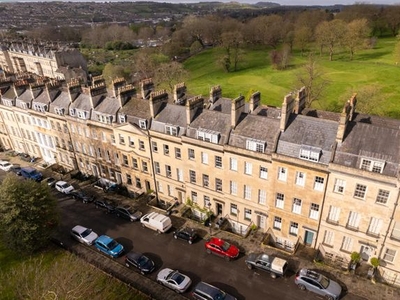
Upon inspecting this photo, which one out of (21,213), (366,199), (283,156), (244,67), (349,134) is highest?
(349,134)

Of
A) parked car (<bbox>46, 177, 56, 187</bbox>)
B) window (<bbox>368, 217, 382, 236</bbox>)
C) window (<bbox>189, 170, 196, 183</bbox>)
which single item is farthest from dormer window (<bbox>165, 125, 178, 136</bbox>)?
parked car (<bbox>46, 177, 56, 187</bbox>)

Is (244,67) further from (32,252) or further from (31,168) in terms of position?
(32,252)

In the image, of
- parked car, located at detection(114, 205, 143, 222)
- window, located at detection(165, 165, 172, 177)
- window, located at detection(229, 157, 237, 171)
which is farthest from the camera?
window, located at detection(165, 165, 172, 177)

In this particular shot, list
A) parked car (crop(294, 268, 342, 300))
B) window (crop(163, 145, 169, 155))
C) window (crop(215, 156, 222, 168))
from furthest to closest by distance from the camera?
window (crop(163, 145, 169, 155))
window (crop(215, 156, 222, 168))
parked car (crop(294, 268, 342, 300))

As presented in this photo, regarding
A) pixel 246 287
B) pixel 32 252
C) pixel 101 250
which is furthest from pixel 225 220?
pixel 32 252

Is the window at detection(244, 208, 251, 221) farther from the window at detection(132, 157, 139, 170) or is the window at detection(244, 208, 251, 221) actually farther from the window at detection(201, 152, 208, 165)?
the window at detection(132, 157, 139, 170)

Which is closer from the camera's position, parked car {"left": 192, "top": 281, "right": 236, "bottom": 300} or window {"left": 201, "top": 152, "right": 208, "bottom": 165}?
parked car {"left": 192, "top": 281, "right": 236, "bottom": 300}

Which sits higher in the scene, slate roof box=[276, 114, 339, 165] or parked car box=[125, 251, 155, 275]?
slate roof box=[276, 114, 339, 165]

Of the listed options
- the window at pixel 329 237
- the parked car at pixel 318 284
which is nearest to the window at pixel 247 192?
the window at pixel 329 237
